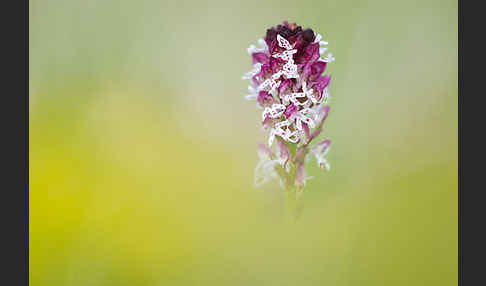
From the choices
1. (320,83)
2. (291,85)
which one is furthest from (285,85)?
(320,83)

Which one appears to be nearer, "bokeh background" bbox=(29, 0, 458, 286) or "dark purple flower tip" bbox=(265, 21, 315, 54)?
"dark purple flower tip" bbox=(265, 21, 315, 54)

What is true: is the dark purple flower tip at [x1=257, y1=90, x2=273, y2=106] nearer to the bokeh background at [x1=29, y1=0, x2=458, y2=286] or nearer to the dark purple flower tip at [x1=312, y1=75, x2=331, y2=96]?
the dark purple flower tip at [x1=312, y1=75, x2=331, y2=96]

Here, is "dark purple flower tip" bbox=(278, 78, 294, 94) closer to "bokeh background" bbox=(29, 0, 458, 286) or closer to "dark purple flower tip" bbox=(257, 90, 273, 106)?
"dark purple flower tip" bbox=(257, 90, 273, 106)

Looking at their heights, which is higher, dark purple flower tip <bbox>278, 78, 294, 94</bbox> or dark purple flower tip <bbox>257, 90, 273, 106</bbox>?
dark purple flower tip <bbox>278, 78, 294, 94</bbox>

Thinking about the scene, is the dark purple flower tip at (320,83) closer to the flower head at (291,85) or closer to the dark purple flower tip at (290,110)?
the flower head at (291,85)

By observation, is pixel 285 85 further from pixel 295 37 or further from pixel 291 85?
pixel 295 37

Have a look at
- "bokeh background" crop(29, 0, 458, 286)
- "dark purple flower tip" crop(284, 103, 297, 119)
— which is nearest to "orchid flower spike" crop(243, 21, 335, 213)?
"dark purple flower tip" crop(284, 103, 297, 119)

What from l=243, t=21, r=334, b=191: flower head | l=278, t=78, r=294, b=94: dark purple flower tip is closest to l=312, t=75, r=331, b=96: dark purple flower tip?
l=243, t=21, r=334, b=191: flower head

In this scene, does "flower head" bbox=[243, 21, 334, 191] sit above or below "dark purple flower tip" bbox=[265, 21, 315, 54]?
below
